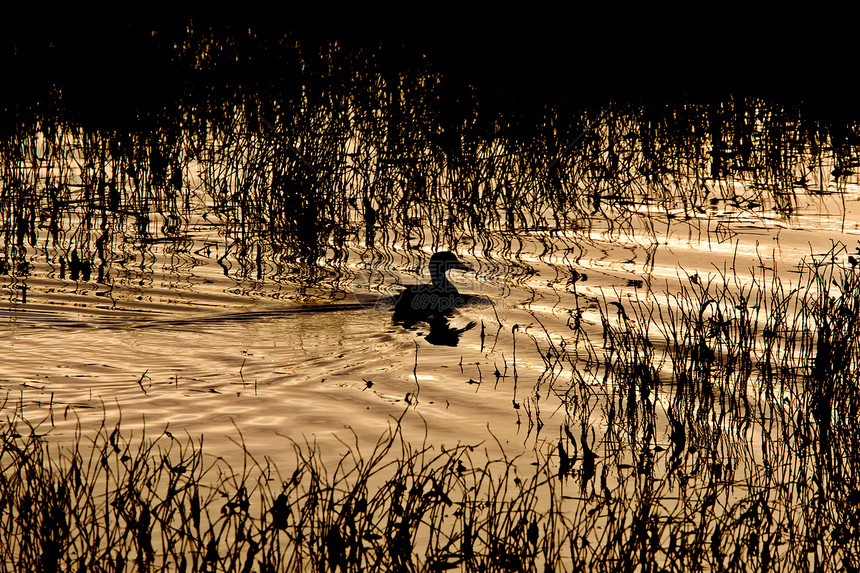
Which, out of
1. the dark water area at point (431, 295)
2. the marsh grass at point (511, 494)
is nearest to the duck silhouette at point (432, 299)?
the dark water area at point (431, 295)

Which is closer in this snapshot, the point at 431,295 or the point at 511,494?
the point at 511,494

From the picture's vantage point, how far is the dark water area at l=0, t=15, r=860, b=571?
410 cm

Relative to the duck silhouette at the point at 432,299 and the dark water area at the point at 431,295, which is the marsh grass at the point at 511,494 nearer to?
the dark water area at the point at 431,295

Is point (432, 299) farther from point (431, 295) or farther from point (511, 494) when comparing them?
point (511, 494)

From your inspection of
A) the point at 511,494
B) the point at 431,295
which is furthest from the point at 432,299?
the point at 511,494

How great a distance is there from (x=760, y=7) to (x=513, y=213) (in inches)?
248

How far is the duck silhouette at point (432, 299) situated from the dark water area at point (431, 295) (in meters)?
0.04

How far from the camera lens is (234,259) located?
8734 mm

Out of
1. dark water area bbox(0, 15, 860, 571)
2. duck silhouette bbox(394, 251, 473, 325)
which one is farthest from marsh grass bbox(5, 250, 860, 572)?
duck silhouette bbox(394, 251, 473, 325)

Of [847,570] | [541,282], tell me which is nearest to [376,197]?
[541,282]

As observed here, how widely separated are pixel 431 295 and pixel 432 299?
10 cm

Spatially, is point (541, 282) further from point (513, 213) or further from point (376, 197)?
point (376, 197)

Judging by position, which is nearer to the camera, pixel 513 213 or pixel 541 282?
pixel 541 282

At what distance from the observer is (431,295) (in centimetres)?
765
